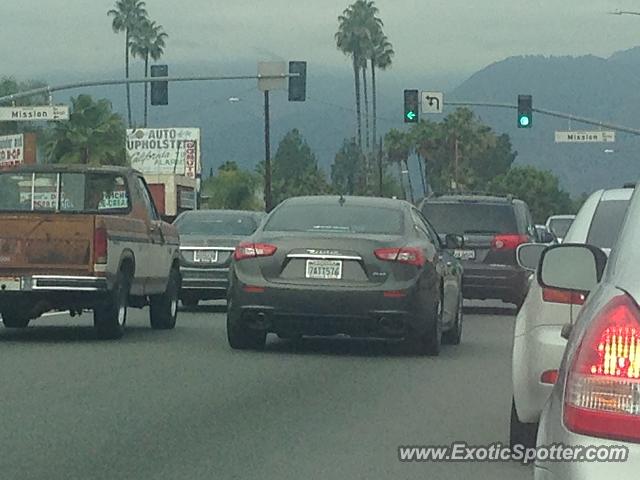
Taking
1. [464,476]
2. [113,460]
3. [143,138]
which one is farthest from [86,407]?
[143,138]

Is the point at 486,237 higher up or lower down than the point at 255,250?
lower down

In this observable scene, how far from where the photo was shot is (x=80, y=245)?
56.8 ft

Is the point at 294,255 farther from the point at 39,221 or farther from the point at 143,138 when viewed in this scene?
the point at 143,138

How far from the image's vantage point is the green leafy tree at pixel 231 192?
111938mm

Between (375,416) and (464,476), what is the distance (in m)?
2.49

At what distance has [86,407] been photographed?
38.8 ft

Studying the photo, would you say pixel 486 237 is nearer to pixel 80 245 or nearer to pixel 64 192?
pixel 64 192

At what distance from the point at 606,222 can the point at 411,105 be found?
1583 inches

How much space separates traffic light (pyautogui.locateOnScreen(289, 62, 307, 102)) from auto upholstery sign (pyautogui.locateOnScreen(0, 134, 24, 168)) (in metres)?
29.6

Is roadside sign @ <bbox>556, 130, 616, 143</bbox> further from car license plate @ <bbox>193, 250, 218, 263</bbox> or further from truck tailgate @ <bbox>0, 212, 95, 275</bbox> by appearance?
truck tailgate @ <bbox>0, 212, 95, 275</bbox>

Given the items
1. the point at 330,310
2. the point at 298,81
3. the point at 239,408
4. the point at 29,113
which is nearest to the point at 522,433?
the point at 239,408

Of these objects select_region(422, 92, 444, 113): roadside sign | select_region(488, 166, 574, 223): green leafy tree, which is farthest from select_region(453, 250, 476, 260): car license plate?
select_region(488, 166, 574, 223): green leafy tree

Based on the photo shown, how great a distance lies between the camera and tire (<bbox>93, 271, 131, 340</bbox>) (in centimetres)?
1764

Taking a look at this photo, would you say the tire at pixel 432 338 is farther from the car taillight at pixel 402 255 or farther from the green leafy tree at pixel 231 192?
the green leafy tree at pixel 231 192
